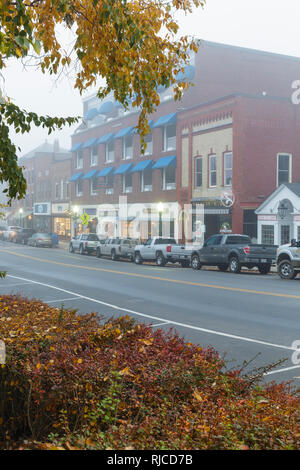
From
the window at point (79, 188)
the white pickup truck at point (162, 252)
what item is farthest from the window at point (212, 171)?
the window at point (79, 188)

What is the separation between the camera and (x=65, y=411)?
390 cm

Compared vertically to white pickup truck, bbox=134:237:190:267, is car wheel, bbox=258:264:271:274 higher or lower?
lower

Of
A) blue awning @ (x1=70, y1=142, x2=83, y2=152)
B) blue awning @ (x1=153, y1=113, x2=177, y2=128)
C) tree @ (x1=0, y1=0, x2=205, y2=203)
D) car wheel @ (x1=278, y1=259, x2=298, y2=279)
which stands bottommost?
car wheel @ (x1=278, y1=259, x2=298, y2=279)

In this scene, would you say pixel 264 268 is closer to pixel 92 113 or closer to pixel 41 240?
pixel 41 240

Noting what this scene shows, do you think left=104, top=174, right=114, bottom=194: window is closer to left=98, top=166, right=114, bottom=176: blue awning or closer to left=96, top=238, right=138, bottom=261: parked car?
left=98, top=166, right=114, bottom=176: blue awning

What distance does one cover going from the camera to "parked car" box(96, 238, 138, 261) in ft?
123

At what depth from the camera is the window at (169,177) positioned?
4619 cm

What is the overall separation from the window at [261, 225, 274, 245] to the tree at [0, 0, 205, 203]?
2680cm

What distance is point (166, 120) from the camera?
45.3m

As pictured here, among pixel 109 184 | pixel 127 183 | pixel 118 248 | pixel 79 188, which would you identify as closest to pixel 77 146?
pixel 79 188

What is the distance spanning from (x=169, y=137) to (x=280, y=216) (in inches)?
686

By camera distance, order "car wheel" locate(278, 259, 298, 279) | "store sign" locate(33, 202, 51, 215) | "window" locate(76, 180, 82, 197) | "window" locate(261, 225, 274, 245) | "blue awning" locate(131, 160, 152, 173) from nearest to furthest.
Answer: "car wheel" locate(278, 259, 298, 279), "window" locate(261, 225, 274, 245), "blue awning" locate(131, 160, 152, 173), "window" locate(76, 180, 82, 197), "store sign" locate(33, 202, 51, 215)

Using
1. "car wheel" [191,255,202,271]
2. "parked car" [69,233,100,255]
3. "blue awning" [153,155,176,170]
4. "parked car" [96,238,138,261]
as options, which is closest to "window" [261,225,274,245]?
"car wheel" [191,255,202,271]

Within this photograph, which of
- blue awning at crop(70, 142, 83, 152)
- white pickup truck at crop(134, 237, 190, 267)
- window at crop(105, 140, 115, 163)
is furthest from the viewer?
blue awning at crop(70, 142, 83, 152)
